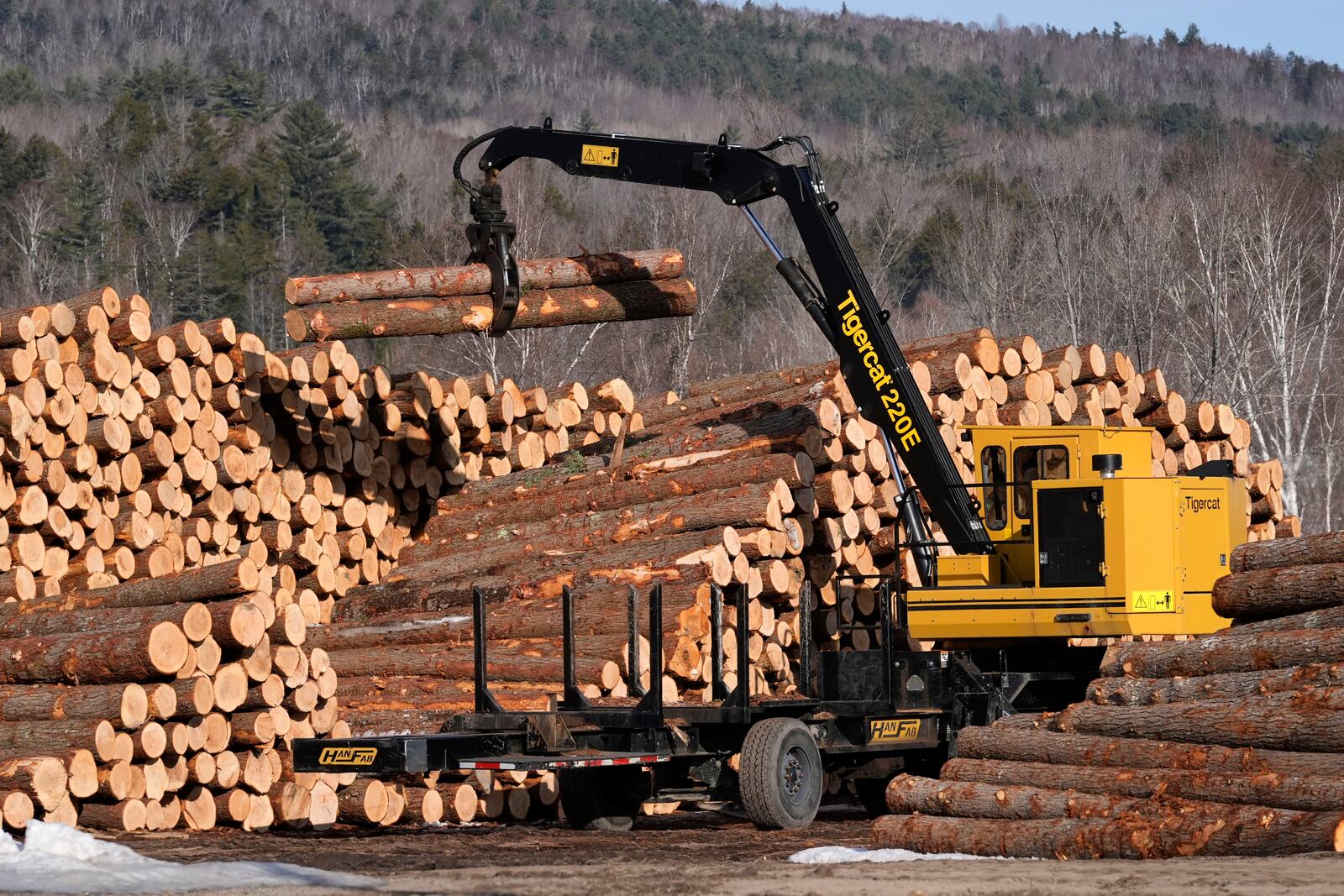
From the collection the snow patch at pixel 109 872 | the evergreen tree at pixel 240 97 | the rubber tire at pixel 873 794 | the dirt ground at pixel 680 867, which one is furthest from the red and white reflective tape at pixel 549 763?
the evergreen tree at pixel 240 97

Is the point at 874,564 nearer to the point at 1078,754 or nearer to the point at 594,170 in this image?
the point at 594,170

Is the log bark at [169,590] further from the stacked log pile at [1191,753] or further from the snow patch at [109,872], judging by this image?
the stacked log pile at [1191,753]

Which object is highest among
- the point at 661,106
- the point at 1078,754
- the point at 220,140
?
the point at 661,106

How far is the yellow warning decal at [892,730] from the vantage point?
12539mm

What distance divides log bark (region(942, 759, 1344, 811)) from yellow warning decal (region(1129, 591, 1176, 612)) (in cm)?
237

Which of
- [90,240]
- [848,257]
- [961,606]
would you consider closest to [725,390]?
[848,257]

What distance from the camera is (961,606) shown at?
42.1 ft

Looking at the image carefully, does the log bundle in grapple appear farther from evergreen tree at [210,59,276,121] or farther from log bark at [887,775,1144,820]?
evergreen tree at [210,59,276,121]

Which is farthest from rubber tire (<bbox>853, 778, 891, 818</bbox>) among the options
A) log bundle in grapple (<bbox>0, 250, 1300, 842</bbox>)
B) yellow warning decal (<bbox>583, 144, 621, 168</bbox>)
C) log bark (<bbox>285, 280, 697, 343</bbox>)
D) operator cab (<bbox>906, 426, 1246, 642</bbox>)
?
yellow warning decal (<bbox>583, 144, 621, 168</bbox>)

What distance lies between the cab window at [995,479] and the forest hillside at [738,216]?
17706 millimetres

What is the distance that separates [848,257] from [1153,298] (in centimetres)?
3067

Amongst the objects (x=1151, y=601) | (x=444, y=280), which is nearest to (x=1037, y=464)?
(x=1151, y=601)

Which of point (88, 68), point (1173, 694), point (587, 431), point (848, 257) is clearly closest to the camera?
point (1173, 694)

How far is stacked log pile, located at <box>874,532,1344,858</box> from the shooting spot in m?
8.80
